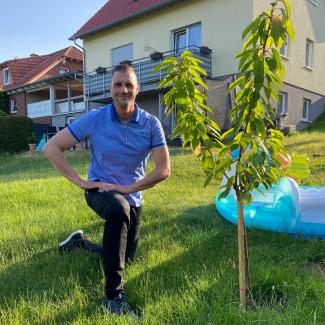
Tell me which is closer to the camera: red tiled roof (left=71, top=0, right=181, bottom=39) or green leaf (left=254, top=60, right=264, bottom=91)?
green leaf (left=254, top=60, right=264, bottom=91)

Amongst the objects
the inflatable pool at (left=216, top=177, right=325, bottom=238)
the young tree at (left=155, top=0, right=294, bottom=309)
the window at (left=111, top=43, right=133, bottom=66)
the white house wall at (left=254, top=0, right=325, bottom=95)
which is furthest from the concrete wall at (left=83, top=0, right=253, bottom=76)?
the young tree at (left=155, top=0, right=294, bottom=309)

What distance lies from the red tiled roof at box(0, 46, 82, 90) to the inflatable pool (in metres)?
30.4

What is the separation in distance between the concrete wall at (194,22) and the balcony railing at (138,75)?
2.06 ft

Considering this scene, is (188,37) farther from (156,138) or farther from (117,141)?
(117,141)

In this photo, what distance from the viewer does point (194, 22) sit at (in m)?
17.1

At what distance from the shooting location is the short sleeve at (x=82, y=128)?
3.29m

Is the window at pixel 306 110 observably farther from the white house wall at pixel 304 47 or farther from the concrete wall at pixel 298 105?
the white house wall at pixel 304 47

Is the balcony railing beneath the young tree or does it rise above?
above

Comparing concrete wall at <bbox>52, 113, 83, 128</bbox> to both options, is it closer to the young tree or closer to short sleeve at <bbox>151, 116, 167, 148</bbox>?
short sleeve at <bbox>151, 116, 167, 148</bbox>

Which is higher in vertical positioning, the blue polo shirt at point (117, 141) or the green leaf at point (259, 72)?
the green leaf at point (259, 72)

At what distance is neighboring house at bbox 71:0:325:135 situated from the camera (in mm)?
15875

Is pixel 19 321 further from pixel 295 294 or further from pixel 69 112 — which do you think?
pixel 69 112

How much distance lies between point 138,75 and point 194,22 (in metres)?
3.22

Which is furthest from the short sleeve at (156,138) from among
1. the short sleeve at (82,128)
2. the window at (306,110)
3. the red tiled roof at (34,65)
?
the red tiled roof at (34,65)
